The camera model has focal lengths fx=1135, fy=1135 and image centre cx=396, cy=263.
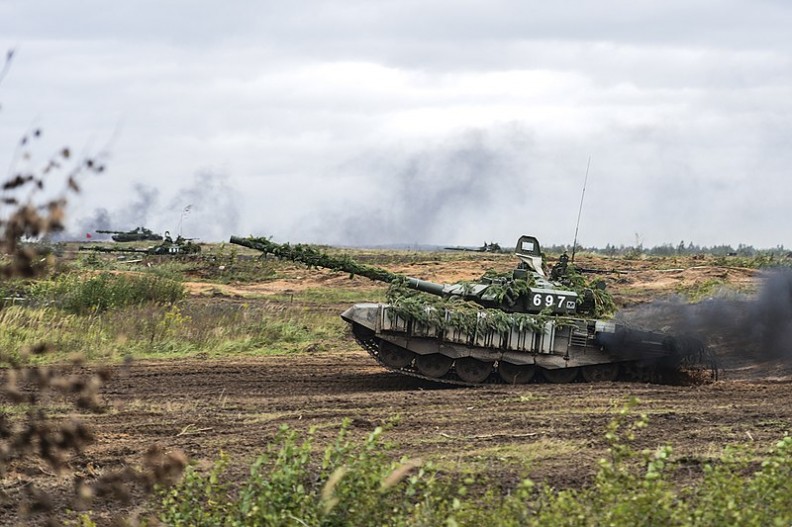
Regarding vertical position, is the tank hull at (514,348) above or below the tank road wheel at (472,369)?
above

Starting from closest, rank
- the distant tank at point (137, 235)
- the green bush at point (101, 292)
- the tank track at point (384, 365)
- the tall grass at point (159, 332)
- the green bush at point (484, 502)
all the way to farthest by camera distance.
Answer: the green bush at point (484, 502) < the tank track at point (384, 365) < the tall grass at point (159, 332) < the green bush at point (101, 292) < the distant tank at point (137, 235)

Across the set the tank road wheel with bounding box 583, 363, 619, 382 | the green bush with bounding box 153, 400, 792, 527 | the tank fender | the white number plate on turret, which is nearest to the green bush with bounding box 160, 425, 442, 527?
the green bush with bounding box 153, 400, 792, 527

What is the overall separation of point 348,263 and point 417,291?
1.26 meters

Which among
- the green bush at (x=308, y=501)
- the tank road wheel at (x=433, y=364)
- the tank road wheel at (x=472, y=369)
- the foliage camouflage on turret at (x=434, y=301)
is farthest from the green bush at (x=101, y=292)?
the green bush at (x=308, y=501)

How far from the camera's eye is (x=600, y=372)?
18.1m

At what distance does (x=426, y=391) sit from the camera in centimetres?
1673

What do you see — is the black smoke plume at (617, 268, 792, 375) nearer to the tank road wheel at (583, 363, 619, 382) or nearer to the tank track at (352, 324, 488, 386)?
the tank road wheel at (583, 363, 619, 382)

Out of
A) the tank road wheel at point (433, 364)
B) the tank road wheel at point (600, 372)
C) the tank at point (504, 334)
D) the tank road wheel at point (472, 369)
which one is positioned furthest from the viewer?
the tank road wheel at point (600, 372)

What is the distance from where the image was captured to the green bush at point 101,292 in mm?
23438

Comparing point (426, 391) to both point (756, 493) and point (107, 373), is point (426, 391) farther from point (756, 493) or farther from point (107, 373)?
point (107, 373)

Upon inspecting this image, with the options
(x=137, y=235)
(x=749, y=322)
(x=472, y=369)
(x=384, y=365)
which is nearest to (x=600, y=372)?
(x=472, y=369)

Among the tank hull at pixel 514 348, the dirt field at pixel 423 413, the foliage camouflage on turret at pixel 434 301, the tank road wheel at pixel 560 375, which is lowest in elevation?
the dirt field at pixel 423 413

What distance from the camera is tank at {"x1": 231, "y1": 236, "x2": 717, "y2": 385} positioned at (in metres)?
17.3

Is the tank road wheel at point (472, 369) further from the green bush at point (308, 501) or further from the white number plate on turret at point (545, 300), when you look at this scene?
the green bush at point (308, 501)
